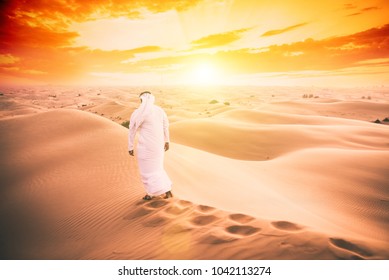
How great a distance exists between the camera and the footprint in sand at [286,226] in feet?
11.8

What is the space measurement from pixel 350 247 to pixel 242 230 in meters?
1.31

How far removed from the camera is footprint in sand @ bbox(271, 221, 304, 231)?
361 centimetres

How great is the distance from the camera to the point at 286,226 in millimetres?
3684

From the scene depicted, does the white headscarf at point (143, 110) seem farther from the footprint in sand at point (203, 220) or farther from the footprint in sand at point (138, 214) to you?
the footprint in sand at point (203, 220)

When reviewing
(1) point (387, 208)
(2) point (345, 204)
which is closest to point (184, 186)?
(2) point (345, 204)

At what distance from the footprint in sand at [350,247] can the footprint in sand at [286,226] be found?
1.52 feet

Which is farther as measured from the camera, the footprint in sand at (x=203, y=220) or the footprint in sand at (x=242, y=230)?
the footprint in sand at (x=203, y=220)

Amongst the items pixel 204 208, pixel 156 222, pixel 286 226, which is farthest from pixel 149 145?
pixel 286 226

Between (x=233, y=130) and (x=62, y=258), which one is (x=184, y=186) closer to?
(x=62, y=258)

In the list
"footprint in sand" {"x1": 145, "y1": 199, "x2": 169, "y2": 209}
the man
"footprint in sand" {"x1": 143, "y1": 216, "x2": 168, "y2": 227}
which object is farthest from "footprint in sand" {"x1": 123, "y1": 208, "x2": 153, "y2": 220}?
the man

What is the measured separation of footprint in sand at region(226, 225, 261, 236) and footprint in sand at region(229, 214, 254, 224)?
185mm

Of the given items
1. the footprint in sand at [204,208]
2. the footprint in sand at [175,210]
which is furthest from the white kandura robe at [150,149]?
the footprint in sand at [204,208]

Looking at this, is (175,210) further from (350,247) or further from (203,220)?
(350,247)

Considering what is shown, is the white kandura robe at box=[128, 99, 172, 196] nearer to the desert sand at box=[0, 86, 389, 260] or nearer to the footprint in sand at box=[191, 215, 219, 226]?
the desert sand at box=[0, 86, 389, 260]
